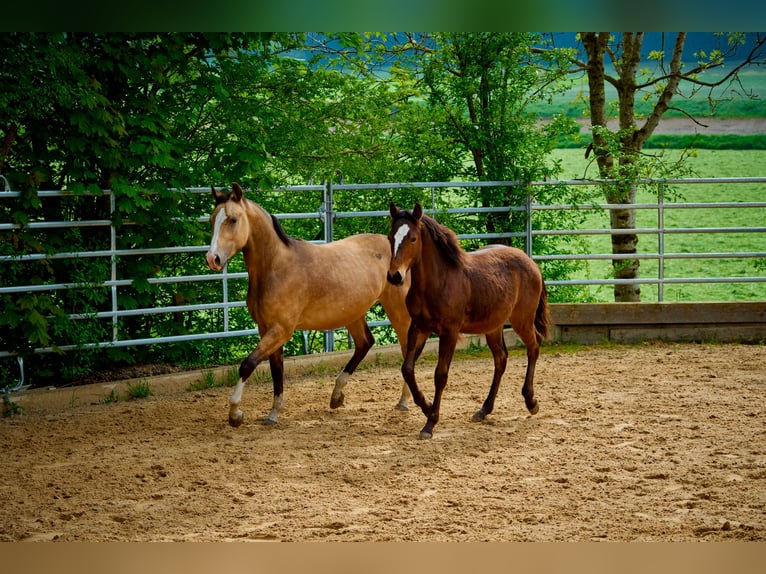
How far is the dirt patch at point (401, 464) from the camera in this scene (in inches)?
167

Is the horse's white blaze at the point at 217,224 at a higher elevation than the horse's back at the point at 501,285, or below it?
higher

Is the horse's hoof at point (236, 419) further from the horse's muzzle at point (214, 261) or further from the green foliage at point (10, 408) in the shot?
the green foliage at point (10, 408)

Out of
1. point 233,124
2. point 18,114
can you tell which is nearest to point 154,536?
point 18,114

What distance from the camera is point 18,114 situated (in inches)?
271

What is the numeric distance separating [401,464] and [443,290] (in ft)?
4.35

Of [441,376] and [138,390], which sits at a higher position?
[441,376]

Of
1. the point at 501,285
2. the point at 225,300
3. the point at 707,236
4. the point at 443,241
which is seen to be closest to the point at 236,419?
the point at 443,241

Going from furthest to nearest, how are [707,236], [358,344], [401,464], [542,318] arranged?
1. [707,236]
2. [358,344]
3. [542,318]
4. [401,464]

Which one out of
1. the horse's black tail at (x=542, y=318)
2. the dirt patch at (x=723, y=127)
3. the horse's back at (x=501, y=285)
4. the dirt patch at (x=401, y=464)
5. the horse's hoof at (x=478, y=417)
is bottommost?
the dirt patch at (x=401, y=464)

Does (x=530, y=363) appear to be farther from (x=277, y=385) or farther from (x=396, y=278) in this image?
(x=277, y=385)

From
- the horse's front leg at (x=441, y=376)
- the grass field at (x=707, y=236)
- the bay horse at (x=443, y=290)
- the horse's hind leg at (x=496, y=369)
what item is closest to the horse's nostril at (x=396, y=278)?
the bay horse at (x=443, y=290)

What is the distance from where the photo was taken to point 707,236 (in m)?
24.4

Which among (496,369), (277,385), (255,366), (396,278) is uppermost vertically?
(396,278)
